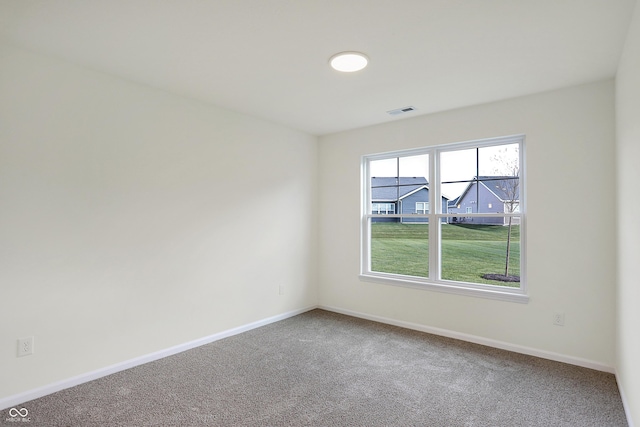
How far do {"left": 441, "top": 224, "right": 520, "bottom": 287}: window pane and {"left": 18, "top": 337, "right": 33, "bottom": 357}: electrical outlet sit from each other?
3746mm

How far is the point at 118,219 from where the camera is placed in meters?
2.83

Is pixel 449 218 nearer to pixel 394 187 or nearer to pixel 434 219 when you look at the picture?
pixel 434 219

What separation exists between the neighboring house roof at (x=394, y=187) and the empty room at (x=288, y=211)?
3 centimetres

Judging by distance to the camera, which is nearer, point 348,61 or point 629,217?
point 629,217

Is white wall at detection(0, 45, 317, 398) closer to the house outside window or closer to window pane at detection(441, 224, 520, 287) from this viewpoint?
the house outside window

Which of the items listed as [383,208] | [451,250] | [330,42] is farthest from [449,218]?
[330,42]

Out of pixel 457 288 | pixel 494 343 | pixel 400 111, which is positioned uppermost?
pixel 400 111

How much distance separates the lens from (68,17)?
79.9 inches

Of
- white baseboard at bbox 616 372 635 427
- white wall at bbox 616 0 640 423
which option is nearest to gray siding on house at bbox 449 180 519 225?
white wall at bbox 616 0 640 423

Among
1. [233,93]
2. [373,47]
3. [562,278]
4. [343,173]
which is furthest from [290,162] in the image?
[562,278]

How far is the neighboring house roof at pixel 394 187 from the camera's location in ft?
13.6

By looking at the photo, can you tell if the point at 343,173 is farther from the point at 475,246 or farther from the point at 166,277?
the point at 166,277

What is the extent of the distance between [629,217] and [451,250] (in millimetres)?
1834

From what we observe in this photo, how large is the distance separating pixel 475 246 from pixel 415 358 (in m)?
1.40
